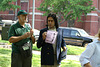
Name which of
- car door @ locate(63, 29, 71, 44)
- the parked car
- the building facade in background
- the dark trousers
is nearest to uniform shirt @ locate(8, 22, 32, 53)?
the dark trousers

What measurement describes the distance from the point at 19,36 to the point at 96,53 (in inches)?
66.7

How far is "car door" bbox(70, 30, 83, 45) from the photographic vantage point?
54.1 feet

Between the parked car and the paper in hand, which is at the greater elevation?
the paper in hand

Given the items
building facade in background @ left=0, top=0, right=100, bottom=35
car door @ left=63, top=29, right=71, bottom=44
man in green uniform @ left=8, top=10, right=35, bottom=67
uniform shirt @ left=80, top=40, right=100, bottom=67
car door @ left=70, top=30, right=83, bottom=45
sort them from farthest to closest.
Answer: building facade in background @ left=0, top=0, right=100, bottom=35 < car door @ left=63, top=29, right=71, bottom=44 < car door @ left=70, top=30, right=83, bottom=45 < man in green uniform @ left=8, top=10, right=35, bottom=67 < uniform shirt @ left=80, top=40, right=100, bottom=67

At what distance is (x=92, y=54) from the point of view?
2.84 metres

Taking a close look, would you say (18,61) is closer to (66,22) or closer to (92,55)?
(92,55)

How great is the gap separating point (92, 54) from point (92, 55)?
2 centimetres

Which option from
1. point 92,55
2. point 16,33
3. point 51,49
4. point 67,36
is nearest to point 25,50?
point 16,33

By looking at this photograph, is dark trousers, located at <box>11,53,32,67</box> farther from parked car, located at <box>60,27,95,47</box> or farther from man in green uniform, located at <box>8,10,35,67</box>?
parked car, located at <box>60,27,95,47</box>

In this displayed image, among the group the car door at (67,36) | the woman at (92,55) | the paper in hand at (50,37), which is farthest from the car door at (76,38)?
the woman at (92,55)

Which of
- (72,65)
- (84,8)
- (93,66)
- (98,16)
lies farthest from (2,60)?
(98,16)

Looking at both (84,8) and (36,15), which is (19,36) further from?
(36,15)

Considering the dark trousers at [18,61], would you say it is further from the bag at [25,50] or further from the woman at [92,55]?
the woman at [92,55]

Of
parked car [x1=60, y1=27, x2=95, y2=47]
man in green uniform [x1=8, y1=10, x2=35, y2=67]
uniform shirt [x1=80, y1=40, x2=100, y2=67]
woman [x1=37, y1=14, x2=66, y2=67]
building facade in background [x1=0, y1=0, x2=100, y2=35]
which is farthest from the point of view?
building facade in background [x1=0, y1=0, x2=100, y2=35]
